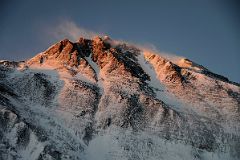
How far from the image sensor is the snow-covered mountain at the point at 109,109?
117 m

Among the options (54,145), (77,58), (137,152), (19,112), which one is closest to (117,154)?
(137,152)

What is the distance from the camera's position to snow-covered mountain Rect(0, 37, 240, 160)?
11744 centimetres

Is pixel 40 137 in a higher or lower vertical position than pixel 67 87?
lower

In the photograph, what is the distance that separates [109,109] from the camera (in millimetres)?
133500

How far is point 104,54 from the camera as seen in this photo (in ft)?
526

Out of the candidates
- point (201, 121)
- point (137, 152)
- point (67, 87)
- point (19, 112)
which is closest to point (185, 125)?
point (201, 121)

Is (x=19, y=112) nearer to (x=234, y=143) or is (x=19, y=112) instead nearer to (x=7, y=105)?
(x=7, y=105)

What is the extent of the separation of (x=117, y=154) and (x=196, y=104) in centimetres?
3376

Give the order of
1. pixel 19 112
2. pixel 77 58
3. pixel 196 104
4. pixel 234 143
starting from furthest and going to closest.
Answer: pixel 77 58 → pixel 196 104 → pixel 234 143 → pixel 19 112

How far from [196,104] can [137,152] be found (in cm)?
3050

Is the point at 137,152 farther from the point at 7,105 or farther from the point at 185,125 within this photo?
the point at 7,105

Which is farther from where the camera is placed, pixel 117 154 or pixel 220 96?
pixel 220 96

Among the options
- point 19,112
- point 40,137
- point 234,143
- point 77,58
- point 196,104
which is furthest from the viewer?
point 77,58

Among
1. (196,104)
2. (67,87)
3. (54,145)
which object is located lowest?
(54,145)
